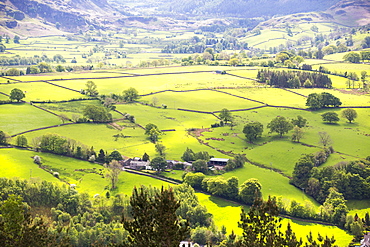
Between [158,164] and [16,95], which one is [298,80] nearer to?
[158,164]

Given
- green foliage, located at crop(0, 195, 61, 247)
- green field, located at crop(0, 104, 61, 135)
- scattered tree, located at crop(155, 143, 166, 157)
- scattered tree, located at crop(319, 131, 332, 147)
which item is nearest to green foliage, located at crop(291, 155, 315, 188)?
scattered tree, located at crop(319, 131, 332, 147)

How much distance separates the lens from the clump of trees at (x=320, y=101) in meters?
132

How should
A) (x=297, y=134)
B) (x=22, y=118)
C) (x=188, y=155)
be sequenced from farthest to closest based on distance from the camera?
(x=22, y=118)
(x=297, y=134)
(x=188, y=155)

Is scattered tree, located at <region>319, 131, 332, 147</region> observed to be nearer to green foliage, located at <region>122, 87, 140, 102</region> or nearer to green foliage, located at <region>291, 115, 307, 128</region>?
green foliage, located at <region>291, 115, 307, 128</region>

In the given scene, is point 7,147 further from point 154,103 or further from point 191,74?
point 191,74

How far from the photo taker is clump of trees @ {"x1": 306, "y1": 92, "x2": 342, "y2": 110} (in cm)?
13238

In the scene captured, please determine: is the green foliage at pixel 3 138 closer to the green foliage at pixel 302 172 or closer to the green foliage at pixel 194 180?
the green foliage at pixel 194 180

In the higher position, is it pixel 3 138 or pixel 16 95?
pixel 16 95

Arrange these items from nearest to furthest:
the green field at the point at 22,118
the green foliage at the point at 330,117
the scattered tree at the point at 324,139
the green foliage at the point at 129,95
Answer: the scattered tree at the point at 324,139
the green field at the point at 22,118
the green foliage at the point at 330,117
the green foliage at the point at 129,95

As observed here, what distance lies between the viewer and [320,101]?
133750 mm

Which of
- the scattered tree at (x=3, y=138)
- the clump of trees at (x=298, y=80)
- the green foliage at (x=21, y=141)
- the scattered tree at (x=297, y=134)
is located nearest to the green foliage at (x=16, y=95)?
the scattered tree at (x=3, y=138)

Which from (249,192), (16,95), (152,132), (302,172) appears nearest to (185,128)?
(152,132)

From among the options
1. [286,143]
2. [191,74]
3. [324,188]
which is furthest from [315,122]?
[191,74]

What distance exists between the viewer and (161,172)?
8581 centimetres
